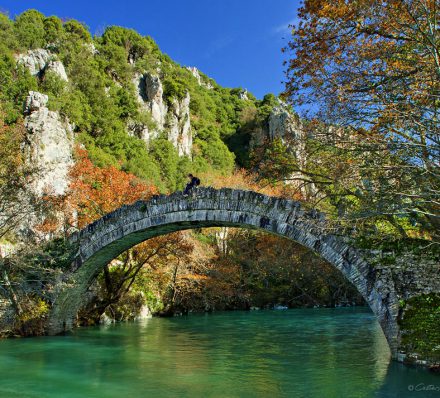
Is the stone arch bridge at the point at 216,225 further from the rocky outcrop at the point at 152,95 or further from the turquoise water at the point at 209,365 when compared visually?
the rocky outcrop at the point at 152,95

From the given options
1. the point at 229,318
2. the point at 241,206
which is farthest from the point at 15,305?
the point at 229,318

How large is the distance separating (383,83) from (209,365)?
7066 mm

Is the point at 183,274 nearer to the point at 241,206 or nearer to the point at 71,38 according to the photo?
the point at 241,206

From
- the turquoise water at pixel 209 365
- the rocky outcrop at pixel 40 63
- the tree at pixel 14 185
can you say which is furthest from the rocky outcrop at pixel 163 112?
the turquoise water at pixel 209 365

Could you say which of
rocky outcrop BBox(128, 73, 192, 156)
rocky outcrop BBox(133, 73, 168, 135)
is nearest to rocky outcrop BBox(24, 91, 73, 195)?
rocky outcrop BBox(128, 73, 192, 156)

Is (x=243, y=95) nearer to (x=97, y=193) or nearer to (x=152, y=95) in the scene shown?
(x=152, y=95)

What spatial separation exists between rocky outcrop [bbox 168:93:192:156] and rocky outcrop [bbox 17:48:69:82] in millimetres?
12526

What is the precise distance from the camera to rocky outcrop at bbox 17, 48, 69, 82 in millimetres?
33094

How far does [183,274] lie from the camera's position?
24344mm

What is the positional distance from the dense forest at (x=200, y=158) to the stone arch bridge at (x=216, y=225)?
20.6 inches

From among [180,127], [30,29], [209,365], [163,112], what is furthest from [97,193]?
[180,127]

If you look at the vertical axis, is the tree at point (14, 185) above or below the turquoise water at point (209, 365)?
above

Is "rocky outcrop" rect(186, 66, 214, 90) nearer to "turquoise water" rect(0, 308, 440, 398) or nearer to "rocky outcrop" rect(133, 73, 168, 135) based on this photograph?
"rocky outcrop" rect(133, 73, 168, 135)

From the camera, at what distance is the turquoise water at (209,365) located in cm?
811
